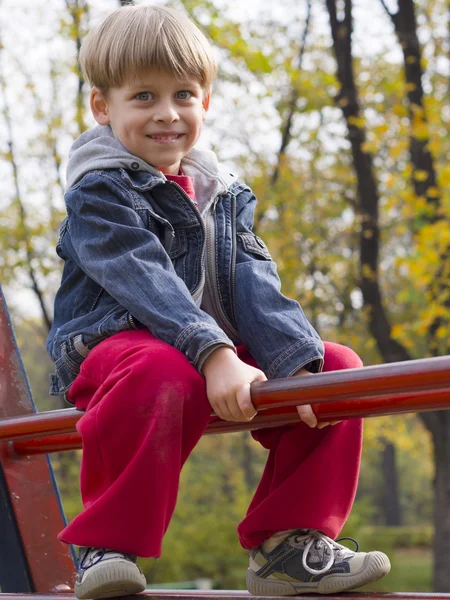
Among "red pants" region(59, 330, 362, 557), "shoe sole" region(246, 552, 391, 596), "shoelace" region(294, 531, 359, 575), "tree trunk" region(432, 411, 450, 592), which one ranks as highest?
"red pants" region(59, 330, 362, 557)

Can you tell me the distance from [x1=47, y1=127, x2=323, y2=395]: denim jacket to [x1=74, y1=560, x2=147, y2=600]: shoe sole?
17.7 inches

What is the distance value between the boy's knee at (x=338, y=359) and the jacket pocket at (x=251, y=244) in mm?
306

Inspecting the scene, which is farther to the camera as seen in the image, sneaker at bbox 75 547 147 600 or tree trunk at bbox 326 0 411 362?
tree trunk at bbox 326 0 411 362

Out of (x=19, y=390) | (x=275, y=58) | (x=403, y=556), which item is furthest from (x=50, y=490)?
(x=403, y=556)

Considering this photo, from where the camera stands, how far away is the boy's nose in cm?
211

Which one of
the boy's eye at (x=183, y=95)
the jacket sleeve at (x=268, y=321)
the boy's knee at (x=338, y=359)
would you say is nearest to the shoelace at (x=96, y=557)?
the jacket sleeve at (x=268, y=321)

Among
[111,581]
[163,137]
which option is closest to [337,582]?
[111,581]

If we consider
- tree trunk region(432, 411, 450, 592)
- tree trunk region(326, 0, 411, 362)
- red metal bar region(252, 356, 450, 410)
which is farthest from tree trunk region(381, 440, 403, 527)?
red metal bar region(252, 356, 450, 410)

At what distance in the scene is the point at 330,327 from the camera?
14359mm

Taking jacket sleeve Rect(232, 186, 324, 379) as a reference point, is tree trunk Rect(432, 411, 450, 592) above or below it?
below

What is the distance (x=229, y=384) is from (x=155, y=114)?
721 millimetres

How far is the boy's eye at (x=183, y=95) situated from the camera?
214 centimetres

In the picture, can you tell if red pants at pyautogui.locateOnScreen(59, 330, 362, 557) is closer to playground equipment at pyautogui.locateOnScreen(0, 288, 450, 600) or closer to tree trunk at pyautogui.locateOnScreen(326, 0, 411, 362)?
playground equipment at pyautogui.locateOnScreen(0, 288, 450, 600)

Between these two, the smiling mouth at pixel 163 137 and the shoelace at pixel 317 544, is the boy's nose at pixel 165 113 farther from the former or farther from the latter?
the shoelace at pixel 317 544
